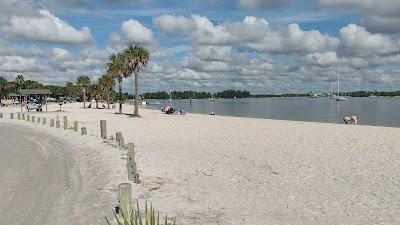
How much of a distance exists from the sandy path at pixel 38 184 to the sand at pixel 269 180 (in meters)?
1.13

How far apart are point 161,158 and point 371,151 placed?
940 centimetres

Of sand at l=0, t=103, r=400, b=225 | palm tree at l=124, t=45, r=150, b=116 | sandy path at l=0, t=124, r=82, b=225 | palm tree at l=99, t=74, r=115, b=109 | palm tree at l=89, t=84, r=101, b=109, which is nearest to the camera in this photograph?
sand at l=0, t=103, r=400, b=225

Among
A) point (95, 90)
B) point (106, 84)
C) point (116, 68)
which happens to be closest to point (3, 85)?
point (95, 90)

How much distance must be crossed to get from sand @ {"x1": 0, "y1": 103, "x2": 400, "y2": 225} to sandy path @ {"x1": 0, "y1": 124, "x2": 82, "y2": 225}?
1.13 metres

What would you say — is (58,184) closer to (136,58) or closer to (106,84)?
(136,58)

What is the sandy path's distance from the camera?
10.1 metres

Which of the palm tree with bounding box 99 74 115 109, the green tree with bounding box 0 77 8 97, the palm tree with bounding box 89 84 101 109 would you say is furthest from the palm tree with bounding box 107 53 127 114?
the green tree with bounding box 0 77 8 97

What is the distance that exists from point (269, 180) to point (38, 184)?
7.45 m

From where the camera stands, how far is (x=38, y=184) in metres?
13.5

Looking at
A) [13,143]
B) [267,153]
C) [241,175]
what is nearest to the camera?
[241,175]

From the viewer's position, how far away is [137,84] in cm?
4741

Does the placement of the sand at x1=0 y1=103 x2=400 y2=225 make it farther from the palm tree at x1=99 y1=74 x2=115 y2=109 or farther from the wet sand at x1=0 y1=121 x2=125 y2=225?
the palm tree at x1=99 y1=74 x2=115 y2=109

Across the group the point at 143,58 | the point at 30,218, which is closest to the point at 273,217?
the point at 30,218

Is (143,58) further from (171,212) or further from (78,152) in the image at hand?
(171,212)
